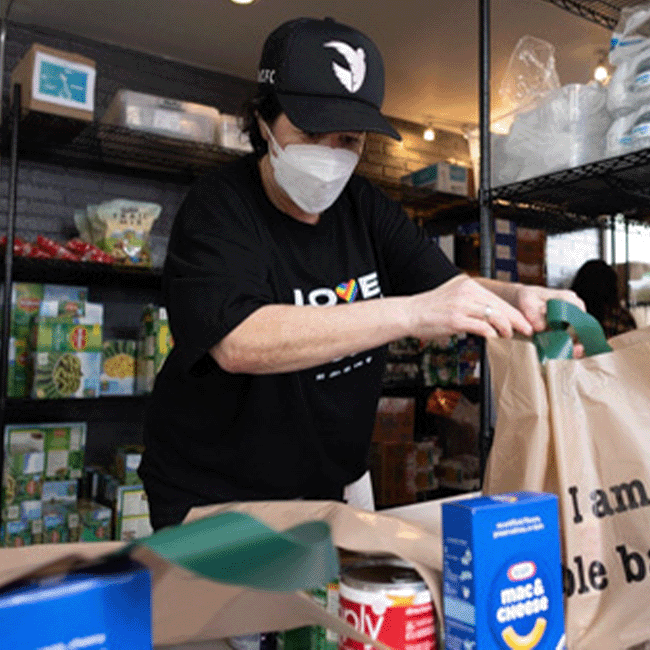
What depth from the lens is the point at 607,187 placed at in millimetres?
1809

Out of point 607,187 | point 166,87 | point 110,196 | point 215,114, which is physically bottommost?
point 607,187

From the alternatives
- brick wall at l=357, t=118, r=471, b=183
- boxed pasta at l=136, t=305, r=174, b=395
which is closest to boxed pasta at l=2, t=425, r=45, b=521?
boxed pasta at l=136, t=305, r=174, b=395

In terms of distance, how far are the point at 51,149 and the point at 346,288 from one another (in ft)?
7.02

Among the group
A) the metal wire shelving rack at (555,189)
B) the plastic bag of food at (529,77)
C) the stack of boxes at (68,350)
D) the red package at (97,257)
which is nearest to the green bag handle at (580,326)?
the metal wire shelving rack at (555,189)

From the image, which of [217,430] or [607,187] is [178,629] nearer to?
[217,430]

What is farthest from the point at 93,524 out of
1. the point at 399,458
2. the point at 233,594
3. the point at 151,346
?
the point at 233,594

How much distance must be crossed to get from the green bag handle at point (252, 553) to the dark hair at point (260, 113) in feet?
2.90

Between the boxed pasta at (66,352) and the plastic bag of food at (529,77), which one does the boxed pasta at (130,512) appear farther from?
the plastic bag of food at (529,77)

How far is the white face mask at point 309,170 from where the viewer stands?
117 cm

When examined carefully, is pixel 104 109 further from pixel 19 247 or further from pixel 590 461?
pixel 590 461

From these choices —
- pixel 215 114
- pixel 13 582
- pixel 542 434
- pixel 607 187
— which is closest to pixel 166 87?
pixel 215 114

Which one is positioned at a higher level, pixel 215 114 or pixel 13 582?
pixel 215 114

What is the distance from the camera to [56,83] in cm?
250

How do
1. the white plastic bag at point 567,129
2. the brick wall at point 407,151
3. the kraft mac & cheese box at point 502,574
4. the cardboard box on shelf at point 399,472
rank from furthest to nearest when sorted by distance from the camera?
1. the brick wall at point 407,151
2. the cardboard box on shelf at point 399,472
3. the white plastic bag at point 567,129
4. the kraft mac & cheese box at point 502,574
